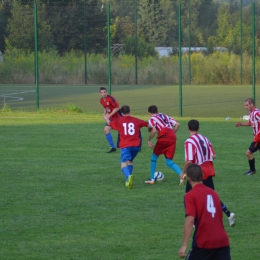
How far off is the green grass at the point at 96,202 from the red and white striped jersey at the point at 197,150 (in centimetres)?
99

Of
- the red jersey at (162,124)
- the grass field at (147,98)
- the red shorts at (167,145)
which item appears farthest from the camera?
the grass field at (147,98)

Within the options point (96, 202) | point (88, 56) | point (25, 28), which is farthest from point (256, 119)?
point (25, 28)

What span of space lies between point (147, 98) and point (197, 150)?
26.1 meters

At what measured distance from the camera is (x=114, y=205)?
11.0m

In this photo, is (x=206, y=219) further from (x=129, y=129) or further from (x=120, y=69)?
(x=120, y=69)

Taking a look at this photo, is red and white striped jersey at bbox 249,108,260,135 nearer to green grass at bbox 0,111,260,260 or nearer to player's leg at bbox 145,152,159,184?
green grass at bbox 0,111,260,260

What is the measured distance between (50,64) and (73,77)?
202cm

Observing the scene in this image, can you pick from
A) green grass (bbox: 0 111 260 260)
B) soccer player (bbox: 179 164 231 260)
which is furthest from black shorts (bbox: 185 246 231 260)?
green grass (bbox: 0 111 260 260)

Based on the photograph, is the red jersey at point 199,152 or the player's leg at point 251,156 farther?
the player's leg at point 251,156

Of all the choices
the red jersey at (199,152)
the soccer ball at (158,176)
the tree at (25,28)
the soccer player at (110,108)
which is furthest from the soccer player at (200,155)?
the tree at (25,28)

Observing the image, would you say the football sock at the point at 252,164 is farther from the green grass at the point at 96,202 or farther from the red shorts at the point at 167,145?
the red shorts at the point at 167,145

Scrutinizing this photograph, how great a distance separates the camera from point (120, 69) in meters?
43.0

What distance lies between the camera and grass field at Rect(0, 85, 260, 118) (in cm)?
3002

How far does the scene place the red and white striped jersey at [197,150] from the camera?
9.30m
